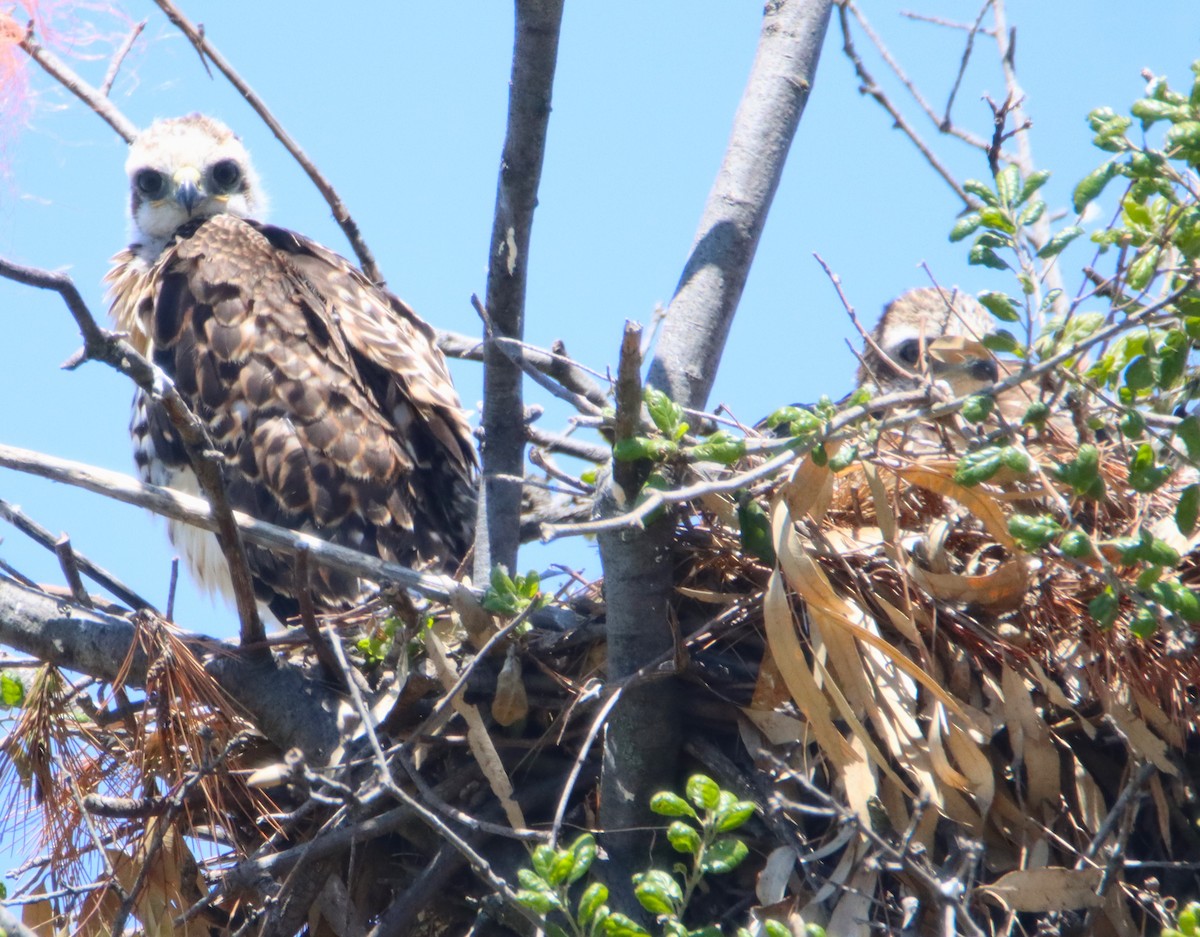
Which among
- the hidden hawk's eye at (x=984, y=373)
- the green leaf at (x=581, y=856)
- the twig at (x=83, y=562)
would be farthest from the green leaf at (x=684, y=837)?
the hidden hawk's eye at (x=984, y=373)

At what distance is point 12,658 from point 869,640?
5.98 feet

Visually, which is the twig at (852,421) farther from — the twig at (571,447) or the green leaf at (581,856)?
the twig at (571,447)

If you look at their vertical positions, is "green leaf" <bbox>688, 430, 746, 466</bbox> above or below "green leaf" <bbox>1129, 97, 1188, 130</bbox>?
below

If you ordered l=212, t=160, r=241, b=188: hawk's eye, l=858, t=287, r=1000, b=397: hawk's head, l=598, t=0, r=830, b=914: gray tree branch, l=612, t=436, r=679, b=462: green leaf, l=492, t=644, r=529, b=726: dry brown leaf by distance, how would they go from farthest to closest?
1. l=212, t=160, r=241, b=188: hawk's eye
2. l=858, t=287, r=1000, b=397: hawk's head
3. l=492, t=644, r=529, b=726: dry brown leaf
4. l=598, t=0, r=830, b=914: gray tree branch
5. l=612, t=436, r=679, b=462: green leaf

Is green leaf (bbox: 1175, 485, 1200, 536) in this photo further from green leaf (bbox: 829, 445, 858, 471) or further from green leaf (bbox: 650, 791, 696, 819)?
green leaf (bbox: 650, 791, 696, 819)

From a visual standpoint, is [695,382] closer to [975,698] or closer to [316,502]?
[975,698]

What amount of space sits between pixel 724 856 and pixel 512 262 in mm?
1315

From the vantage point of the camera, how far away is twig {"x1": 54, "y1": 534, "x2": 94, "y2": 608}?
8.73 ft

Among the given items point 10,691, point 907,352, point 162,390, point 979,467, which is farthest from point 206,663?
point 907,352

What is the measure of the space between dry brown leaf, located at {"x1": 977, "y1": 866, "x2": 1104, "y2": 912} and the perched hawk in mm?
2045

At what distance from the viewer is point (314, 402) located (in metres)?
4.12

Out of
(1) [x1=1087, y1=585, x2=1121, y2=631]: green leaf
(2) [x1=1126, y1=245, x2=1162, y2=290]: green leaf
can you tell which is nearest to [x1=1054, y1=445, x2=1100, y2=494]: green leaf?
(1) [x1=1087, y1=585, x2=1121, y2=631]: green leaf

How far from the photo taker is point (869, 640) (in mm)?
2461

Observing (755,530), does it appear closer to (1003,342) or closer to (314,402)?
(1003,342)
